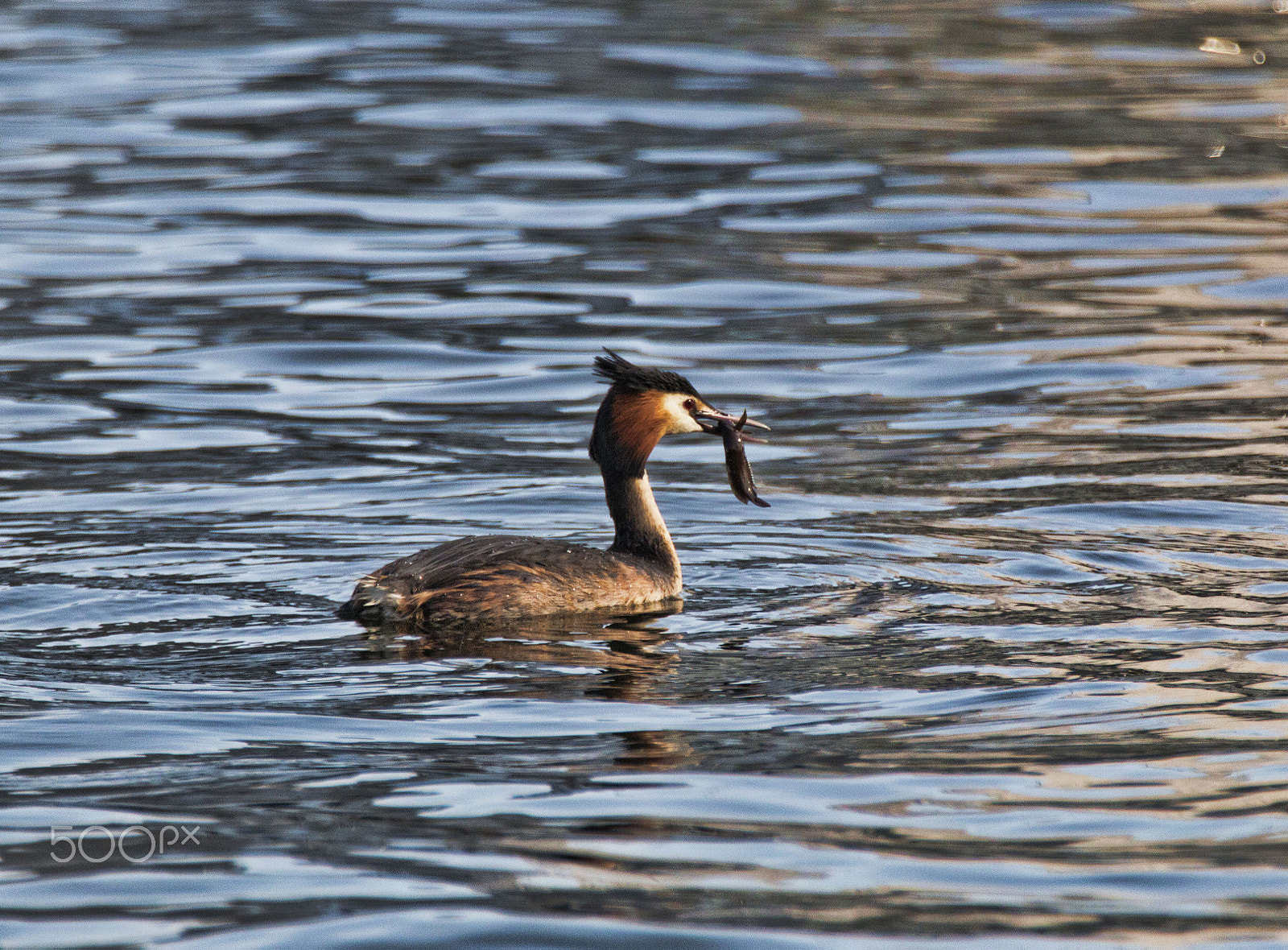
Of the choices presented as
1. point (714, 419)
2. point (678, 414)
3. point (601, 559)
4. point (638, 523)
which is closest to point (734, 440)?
point (714, 419)

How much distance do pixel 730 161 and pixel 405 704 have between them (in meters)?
15.0

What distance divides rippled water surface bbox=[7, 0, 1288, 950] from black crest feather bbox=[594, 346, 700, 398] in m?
1.01

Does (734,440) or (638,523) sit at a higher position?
(734,440)

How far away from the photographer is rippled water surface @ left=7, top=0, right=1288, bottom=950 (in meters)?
5.88

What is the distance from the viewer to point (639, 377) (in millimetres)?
9398

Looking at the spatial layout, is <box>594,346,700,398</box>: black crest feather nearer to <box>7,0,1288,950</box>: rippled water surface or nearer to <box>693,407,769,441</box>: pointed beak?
<box>693,407,769,441</box>: pointed beak

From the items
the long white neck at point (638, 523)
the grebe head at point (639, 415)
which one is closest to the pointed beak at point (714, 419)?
the grebe head at point (639, 415)

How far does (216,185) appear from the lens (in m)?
20.9

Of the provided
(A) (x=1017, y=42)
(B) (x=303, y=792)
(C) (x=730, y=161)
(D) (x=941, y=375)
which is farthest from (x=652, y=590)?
(A) (x=1017, y=42)

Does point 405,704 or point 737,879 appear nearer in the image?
point 737,879

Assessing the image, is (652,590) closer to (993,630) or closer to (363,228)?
(993,630)

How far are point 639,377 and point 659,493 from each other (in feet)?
7.51

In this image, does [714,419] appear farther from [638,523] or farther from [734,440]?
[638,523]

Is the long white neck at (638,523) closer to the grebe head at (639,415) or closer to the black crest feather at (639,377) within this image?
the grebe head at (639,415)
